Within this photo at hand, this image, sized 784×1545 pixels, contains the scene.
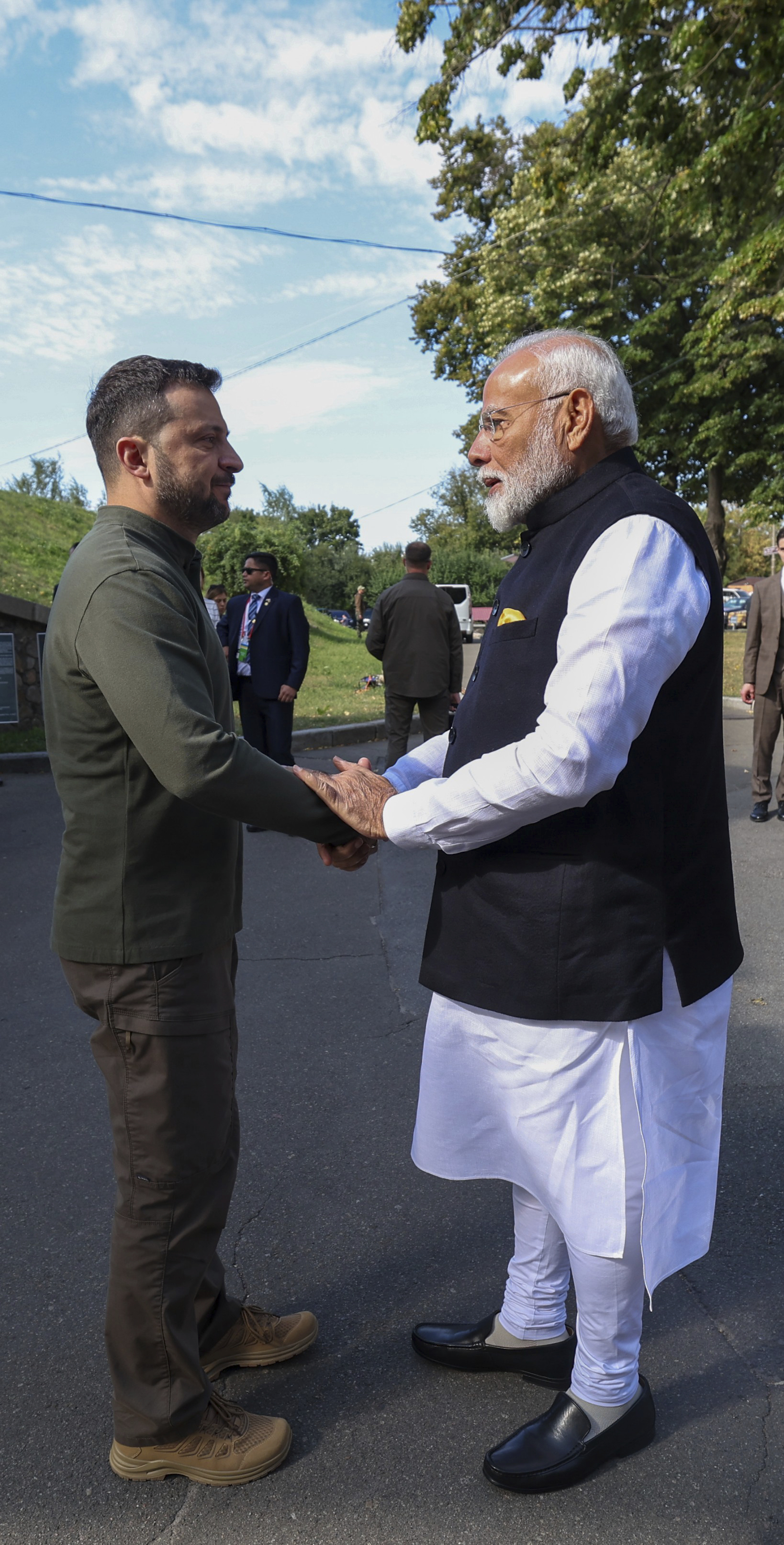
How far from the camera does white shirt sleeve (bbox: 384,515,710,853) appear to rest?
1777 millimetres

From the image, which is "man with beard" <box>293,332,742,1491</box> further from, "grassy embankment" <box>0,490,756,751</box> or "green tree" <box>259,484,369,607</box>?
"green tree" <box>259,484,369,607</box>

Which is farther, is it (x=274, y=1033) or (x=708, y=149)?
(x=708, y=149)

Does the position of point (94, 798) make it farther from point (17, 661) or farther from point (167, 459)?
point (17, 661)

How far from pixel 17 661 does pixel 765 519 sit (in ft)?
51.6

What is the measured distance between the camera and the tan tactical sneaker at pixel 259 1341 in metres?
2.45

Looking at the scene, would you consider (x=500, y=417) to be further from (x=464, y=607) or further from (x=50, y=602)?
(x=464, y=607)

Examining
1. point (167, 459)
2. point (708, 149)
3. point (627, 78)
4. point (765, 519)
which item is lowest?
point (167, 459)

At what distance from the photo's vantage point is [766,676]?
8.16 meters

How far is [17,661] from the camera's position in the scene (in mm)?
12266

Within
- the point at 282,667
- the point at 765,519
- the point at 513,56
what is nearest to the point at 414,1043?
the point at 282,667

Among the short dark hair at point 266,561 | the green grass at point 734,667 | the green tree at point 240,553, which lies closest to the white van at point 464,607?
the green grass at point 734,667

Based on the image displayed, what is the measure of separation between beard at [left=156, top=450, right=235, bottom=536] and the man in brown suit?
6.66 meters

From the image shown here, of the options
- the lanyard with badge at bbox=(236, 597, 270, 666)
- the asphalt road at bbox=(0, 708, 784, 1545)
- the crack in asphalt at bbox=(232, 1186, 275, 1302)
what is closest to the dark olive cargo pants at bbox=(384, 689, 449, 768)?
the lanyard with badge at bbox=(236, 597, 270, 666)

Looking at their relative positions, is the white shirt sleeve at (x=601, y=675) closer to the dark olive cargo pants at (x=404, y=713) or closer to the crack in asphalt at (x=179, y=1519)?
the crack in asphalt at (x=179, y=1519)
